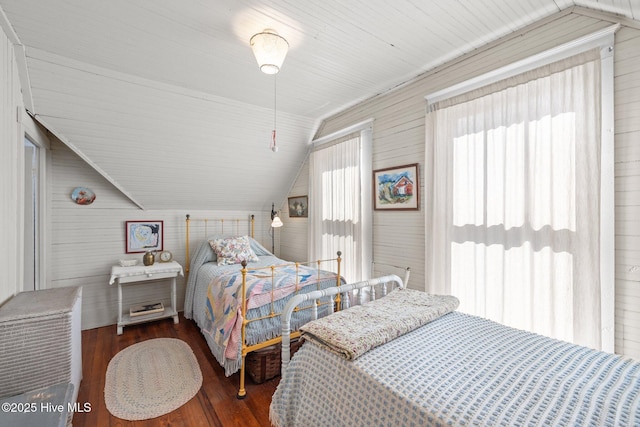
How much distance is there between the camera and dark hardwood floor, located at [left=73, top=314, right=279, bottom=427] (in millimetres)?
1865

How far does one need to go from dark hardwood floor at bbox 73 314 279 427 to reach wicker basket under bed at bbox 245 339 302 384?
2.3 inches

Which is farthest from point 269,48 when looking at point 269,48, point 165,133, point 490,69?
point 165,133

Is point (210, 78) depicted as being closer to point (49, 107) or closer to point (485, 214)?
point (49, 107)

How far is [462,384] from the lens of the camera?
106cm

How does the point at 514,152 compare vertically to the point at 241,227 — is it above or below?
above

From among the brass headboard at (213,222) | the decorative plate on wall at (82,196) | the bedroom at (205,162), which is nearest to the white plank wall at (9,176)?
the bedroom at (205,162)

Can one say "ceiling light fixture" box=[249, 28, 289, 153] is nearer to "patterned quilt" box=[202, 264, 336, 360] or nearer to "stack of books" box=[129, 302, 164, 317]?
"patterned quilt" box=[202, 264, 336, 360]

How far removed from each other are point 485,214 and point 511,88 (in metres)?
0.92

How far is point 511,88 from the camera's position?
1.99 m

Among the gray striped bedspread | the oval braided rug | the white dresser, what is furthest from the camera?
the oval braided rug

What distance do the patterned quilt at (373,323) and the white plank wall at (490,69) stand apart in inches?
31.9

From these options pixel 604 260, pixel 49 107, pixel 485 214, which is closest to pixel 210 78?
pixel 49 107

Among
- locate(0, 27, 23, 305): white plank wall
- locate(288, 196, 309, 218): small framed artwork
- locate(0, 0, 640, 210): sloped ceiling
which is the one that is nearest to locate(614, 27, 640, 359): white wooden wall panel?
locate(0, 0, 640, 210): sloped ceiling

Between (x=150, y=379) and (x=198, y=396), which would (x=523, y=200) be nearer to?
(x=198, y=396)
